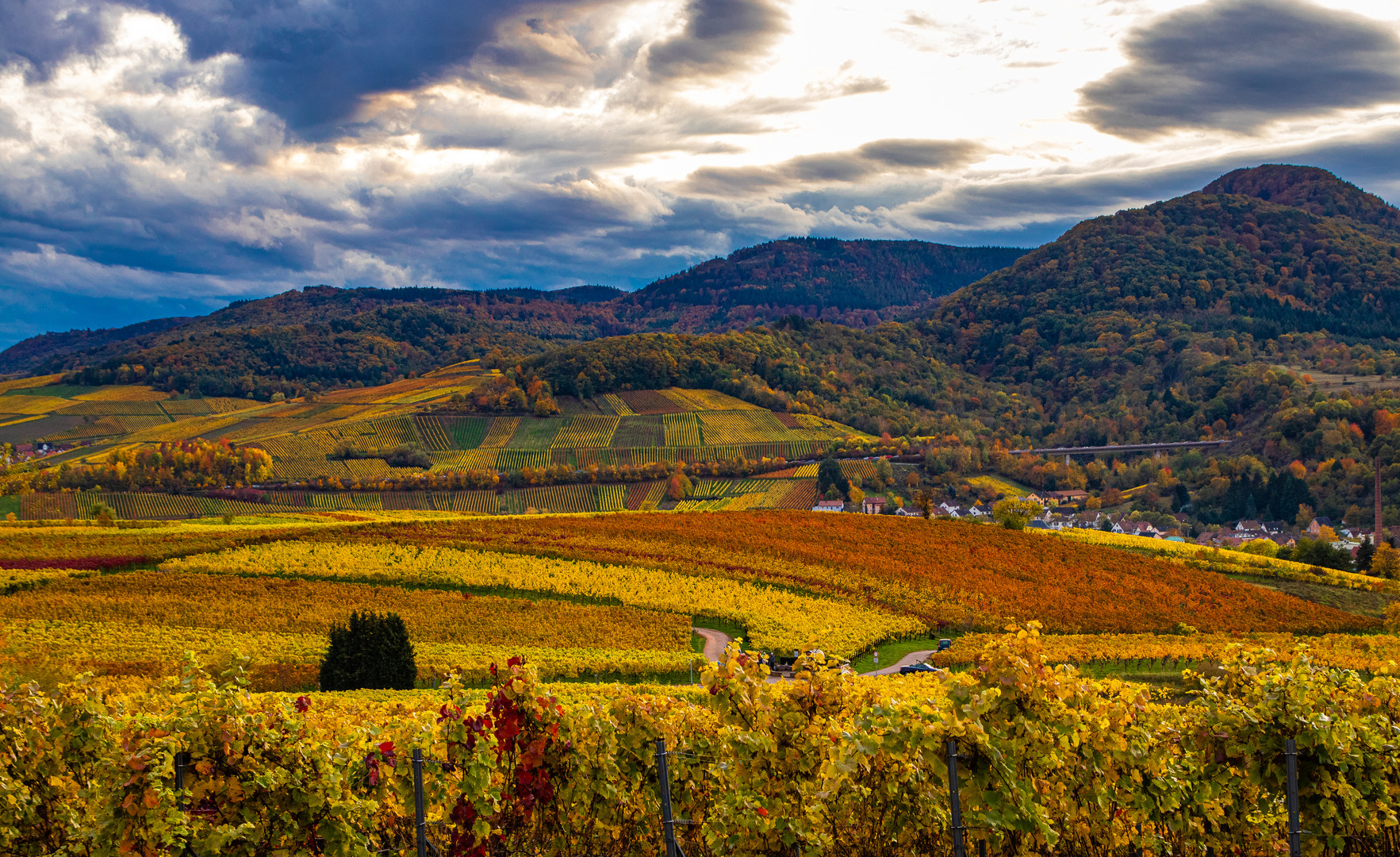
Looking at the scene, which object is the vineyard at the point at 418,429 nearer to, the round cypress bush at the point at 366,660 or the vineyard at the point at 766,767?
the round cypress bush at the point at 366,660

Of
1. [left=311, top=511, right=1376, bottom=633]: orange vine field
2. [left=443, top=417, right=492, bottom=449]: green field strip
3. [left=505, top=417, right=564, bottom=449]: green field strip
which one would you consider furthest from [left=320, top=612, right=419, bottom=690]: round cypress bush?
[left=443, top=417, right=492, bottom=449]: green field strip

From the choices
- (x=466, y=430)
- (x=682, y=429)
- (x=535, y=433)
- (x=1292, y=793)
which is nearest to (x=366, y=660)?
(x=1292, y=793)

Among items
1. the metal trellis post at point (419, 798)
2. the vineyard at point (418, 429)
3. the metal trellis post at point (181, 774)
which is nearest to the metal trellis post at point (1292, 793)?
the metal trellis post at point (419, 798)

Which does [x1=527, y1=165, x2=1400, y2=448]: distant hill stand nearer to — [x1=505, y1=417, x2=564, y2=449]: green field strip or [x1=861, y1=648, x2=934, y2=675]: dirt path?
[x1=505, y1=417, x2=564, y2=449]: green field strip

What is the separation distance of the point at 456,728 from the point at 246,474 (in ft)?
334

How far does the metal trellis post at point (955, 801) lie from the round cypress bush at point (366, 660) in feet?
64.8

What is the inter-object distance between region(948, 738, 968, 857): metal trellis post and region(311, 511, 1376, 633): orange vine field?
87.0 ft

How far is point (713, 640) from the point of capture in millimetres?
30312

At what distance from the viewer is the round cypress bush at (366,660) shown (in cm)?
2388

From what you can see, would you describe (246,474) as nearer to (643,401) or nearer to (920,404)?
(643,401)

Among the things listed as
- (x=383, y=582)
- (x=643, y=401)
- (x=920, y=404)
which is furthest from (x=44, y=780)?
(x=920, y=404)

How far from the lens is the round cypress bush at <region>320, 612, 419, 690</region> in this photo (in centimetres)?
2388

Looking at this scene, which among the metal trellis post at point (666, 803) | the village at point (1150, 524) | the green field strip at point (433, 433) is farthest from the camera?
the green field strip at point (433, 433)

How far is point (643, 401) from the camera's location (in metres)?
135
